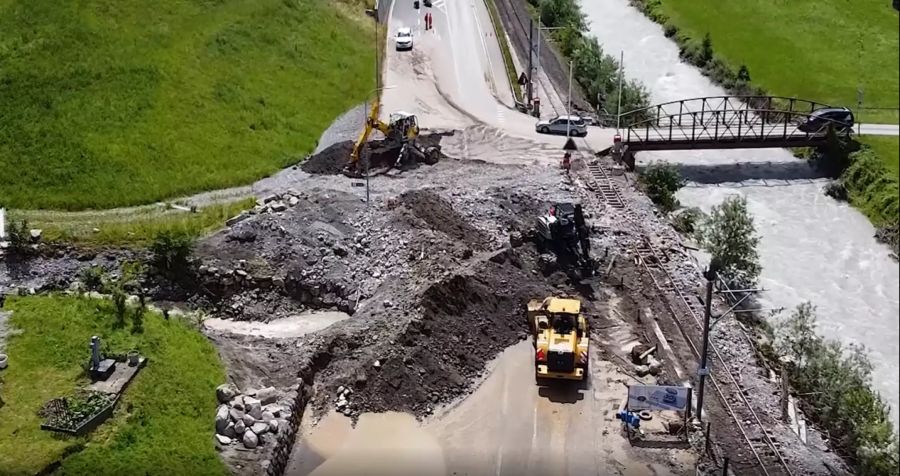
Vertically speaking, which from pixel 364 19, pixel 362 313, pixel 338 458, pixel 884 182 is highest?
pixel 364 19

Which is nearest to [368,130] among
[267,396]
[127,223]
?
[127,223]

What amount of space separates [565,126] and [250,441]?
27.3 m

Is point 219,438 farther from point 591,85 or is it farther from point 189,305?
point 591,85

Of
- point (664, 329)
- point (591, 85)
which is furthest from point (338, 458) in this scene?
point (591, 85)

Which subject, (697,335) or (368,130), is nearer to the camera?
(697,335)

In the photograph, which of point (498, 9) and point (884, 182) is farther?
point (498, 9)

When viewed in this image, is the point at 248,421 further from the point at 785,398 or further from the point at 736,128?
the point at 736,128

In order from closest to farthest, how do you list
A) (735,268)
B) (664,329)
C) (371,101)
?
(664,329), (735,268), (371,101)

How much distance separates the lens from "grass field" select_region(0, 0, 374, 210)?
43812 millimetres

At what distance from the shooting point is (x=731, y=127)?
51219 millimetres

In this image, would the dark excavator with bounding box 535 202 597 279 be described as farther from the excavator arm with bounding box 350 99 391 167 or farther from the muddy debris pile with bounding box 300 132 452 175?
the muddy debris pile with bounding box 300 132 452 175

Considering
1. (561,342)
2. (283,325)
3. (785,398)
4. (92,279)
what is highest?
(92,279)

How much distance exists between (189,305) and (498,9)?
39.5 m

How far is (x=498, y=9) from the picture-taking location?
227 feet
